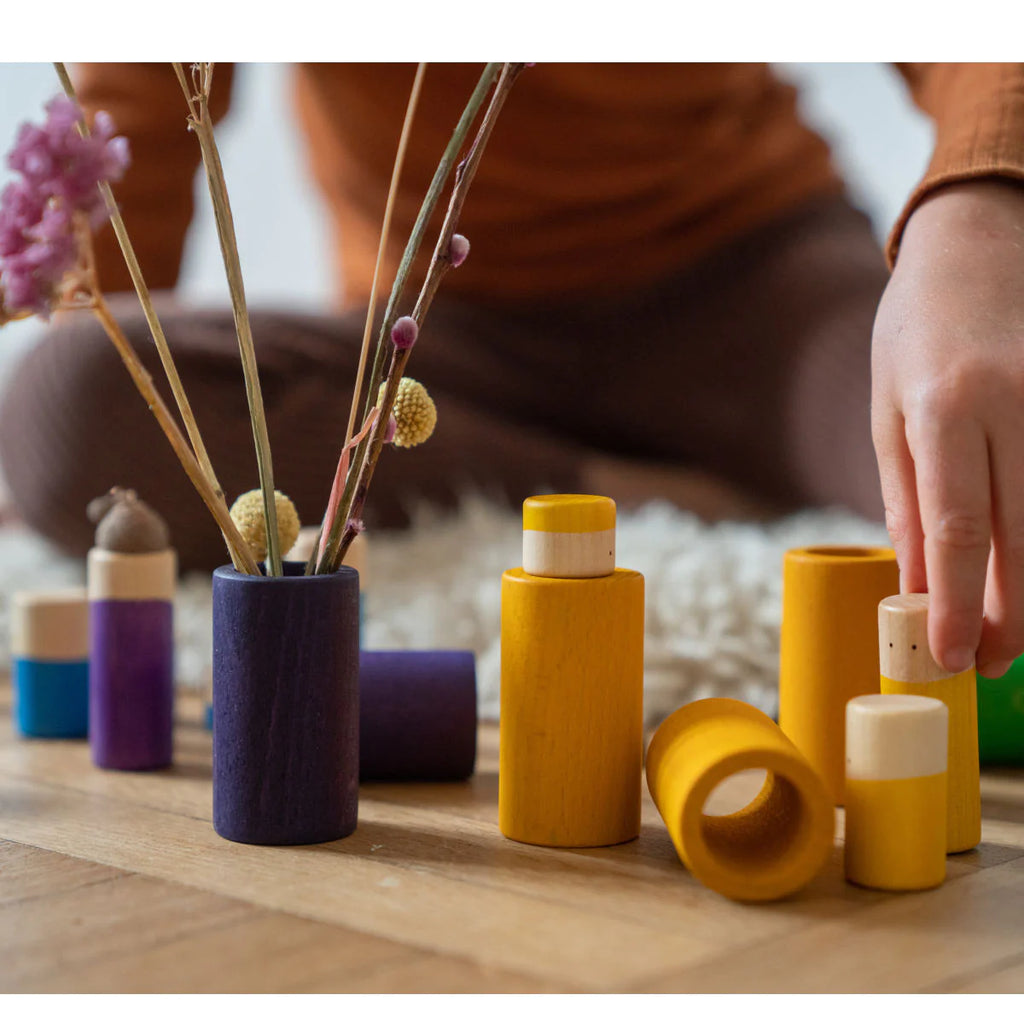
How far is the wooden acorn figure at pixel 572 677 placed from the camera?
70cm

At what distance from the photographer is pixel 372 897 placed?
0.63 meters

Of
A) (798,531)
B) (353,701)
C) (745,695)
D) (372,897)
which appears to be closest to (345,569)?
(353,701)

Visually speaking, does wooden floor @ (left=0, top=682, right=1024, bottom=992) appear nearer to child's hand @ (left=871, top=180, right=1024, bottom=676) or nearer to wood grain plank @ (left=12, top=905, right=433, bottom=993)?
wood grain plank @ (left=12, top=905, right=433, bottom=993)

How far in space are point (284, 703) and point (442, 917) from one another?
152mm

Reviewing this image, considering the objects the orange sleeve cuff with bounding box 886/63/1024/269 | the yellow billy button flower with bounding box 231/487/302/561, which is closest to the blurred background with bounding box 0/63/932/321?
the orange sleeve cuff with bounding box 886/63/1024/269

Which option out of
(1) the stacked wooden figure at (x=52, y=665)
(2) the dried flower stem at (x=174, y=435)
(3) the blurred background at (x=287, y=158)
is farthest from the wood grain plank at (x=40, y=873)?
(3) the blurred background at (x=287, y=158)

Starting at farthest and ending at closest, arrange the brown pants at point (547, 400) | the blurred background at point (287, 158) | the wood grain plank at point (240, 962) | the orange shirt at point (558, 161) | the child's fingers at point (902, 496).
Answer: the blurred background at point (287, 158) < the orange shirt at point (558, 161) < the brown pants at point (547, 400) < the child's fingers at point (902, 496) < the wood grain plank at point (240, 962)

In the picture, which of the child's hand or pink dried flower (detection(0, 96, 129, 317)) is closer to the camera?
pink dried flower (detection(0, 96, 129, 317))

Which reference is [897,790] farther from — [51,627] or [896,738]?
[51,627]

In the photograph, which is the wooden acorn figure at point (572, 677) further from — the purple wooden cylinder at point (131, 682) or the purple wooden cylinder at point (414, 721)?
the purple wooden cylinder at point (131, 682)

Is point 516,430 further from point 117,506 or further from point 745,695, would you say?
point 117,506

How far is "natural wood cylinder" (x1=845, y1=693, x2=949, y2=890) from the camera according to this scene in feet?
2.09

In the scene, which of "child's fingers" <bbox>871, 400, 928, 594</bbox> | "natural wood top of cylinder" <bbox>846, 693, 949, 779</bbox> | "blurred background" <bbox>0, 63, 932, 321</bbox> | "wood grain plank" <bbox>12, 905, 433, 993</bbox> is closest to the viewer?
"wood grain plank" <bbox>12, 905, 433, 993</bbox>

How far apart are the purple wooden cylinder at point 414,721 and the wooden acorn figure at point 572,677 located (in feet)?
0.46
